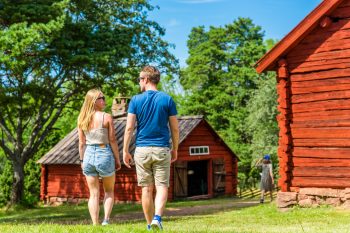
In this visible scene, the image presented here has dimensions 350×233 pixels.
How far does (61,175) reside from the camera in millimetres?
30922

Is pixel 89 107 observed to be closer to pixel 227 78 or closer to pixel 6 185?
pixel 6 185

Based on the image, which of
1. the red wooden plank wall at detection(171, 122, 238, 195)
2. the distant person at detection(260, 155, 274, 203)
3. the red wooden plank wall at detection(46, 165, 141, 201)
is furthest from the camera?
the red wooden plank wall at detection(171, 122, 238, 195)

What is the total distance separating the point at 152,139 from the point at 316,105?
8.51 m

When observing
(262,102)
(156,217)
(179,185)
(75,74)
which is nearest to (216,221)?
(156,217)

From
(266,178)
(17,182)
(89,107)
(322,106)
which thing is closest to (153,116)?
(89,107)

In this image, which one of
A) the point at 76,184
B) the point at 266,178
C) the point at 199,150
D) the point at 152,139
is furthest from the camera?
the point at 76,184

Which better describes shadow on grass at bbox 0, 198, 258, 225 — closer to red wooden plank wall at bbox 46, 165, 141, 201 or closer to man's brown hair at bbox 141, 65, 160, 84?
red wooden plank wall at bbox 46, 165, 141, 201

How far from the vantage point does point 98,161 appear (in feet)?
27.2

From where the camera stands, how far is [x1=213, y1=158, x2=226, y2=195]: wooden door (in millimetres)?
30694

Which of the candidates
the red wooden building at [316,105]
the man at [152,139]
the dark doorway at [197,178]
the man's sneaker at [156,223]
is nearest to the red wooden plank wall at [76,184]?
the dark doorway at [197,178]

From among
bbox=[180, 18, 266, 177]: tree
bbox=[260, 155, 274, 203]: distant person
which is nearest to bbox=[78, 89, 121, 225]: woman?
bbox=[260, 155, 274, 203]: distant person

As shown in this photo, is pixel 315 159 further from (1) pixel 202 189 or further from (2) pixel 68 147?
(2) pixel 68 147

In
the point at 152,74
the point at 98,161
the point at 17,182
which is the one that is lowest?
the point at 17,182

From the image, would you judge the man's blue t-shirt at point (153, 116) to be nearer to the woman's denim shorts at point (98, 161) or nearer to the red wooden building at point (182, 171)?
the woman's denim shorts at point (98, 161)
